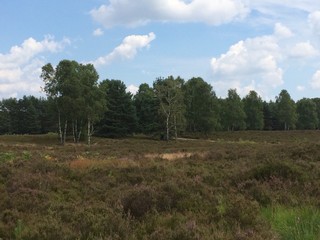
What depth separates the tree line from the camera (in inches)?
2603

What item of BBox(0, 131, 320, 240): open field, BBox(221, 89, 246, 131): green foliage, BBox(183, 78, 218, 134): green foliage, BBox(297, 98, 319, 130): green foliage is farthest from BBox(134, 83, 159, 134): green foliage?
BBox(0, 131, 320, 240): open field

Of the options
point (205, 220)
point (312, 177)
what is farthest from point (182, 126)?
point (205, 220)

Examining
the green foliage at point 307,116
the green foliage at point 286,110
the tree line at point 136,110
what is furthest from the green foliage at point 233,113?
the green foliage at point 307,116

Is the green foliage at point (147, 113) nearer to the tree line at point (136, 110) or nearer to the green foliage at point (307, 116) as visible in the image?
the tree line at point (136, 110)

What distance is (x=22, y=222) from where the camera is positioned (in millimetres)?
7516

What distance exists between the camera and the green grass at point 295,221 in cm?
576

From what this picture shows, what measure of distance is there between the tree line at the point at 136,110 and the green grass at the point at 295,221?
56.8 m

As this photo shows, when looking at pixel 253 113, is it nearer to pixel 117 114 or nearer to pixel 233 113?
pixel 233 113

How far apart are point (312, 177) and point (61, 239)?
24.9 feet

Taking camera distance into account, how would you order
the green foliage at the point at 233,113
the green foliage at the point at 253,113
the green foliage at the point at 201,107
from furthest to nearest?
1. the green foliage at the point at 253,113
2. the green foliage at the point at 233,113
3. the green foliage at the point at 201,107

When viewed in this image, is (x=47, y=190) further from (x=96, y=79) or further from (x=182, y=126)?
(x=182, y=126)

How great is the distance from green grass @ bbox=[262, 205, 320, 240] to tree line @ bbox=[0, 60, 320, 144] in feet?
186

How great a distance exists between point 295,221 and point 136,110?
80251 millimetres

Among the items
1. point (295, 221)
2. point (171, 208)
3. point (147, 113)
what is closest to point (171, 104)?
point (147, 113)
